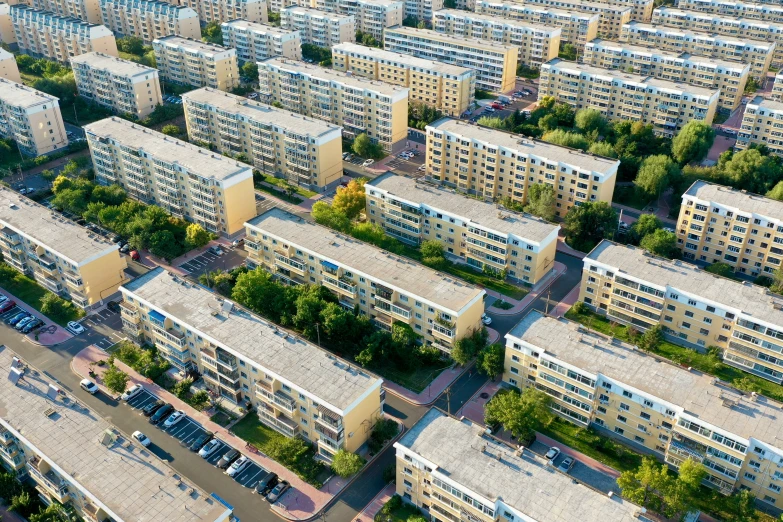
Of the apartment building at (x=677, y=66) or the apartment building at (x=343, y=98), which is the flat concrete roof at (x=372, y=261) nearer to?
the apartment building at (x=343, y=98)

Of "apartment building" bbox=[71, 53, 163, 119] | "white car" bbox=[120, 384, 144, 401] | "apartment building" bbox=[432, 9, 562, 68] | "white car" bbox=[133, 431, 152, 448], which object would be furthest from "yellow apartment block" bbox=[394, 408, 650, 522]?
"apartment building" bbox=[432, 9, 562, 68]

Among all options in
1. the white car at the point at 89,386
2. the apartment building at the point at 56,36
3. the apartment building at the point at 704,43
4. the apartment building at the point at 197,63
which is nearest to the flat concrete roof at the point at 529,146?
the apartment building at the point at 197,63

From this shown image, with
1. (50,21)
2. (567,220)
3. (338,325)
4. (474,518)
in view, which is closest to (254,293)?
(338,325)

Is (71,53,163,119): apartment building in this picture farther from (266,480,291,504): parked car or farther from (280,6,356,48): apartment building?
(266,480,291,504): parked car

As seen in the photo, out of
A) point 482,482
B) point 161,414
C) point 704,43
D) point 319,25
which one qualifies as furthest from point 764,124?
point 161,414

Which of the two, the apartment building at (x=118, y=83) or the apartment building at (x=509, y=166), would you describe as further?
the apartment building at (x=118, y=83)

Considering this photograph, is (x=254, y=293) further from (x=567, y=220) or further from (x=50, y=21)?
(x=50, y=21)
